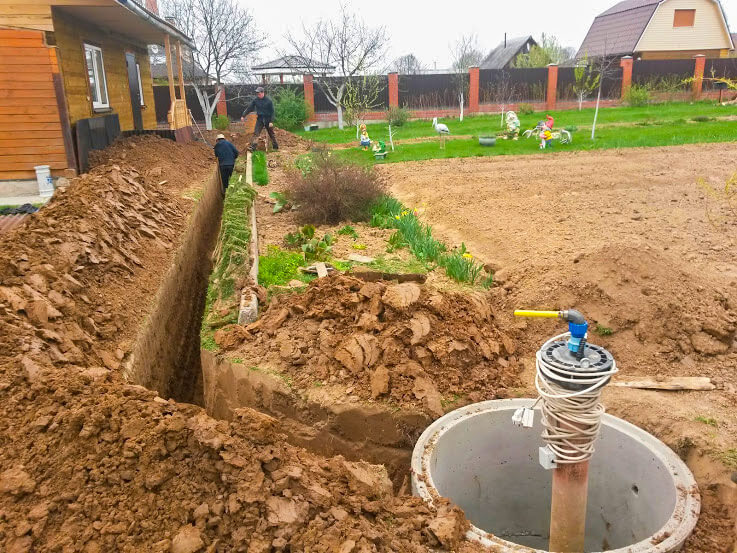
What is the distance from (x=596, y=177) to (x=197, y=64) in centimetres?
2181

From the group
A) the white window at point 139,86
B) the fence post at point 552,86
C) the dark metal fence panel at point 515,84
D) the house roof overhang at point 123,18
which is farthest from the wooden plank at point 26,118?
the fence post at point 552,86

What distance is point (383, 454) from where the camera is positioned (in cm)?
413

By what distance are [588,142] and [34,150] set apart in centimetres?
1305

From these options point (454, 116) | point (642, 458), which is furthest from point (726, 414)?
point (454, 116)

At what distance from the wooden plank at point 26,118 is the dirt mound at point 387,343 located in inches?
291

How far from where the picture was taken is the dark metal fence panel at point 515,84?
90.5 feet

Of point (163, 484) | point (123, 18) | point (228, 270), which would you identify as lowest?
point (163, 484)

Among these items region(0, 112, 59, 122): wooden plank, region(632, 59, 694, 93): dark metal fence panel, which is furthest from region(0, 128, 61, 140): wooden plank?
region(632, 59, 694, 93): dark metal fence panel

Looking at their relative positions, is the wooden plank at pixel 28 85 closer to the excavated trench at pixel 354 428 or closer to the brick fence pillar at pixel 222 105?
the excavated trench at pixel 354 428

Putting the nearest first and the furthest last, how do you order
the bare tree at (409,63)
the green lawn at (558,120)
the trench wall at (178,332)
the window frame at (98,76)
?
1. the trench wall at (178,332)
2. the window frame at (98,76)
3. the green lawn at (558,120)
4. the bare tree at (409,63)

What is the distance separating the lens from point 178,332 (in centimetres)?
695

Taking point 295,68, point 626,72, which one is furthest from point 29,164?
point 626,72

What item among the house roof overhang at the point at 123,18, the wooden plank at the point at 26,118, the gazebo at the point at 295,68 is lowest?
the wooden plank at the point at 26,118

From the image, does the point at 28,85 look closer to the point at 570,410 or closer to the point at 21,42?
the point at 21,42
